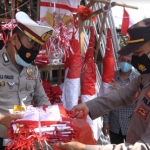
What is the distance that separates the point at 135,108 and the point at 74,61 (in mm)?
1126

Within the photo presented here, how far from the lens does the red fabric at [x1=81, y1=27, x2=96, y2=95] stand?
2803mm

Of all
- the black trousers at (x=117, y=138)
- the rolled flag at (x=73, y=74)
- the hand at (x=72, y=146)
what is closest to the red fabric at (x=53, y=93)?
the rolled flag at (x=73, y=74)

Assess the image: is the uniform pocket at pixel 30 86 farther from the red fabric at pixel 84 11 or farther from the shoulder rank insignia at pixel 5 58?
the red fabric at pixel 84 11

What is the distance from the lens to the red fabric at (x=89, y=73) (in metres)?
2.80

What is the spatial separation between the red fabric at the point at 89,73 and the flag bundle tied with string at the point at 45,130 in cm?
123

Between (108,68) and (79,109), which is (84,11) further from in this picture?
(79,109)

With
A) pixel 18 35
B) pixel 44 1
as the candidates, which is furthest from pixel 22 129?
A: pixel 44 1

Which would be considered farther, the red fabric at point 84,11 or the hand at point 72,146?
the red fabric at point 84,11

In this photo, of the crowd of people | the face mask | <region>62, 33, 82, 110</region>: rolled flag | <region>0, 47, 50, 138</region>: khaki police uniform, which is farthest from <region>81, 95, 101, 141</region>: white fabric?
<region>0, 47, 50, 138</region>: khaki police uniform

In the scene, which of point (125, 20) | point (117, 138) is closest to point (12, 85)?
point (117, 138)

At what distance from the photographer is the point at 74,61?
8.74 ft

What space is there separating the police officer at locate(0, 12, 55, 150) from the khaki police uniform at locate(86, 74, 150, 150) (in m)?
0.60

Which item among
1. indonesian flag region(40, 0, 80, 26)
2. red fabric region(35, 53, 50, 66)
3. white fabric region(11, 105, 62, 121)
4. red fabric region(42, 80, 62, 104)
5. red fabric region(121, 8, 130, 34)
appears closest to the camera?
white fabric region(11, 105, 62, 121)

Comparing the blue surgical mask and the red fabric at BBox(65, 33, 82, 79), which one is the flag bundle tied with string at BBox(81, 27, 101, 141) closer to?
the red fabric at BBox(65, 33, 82, 79)
